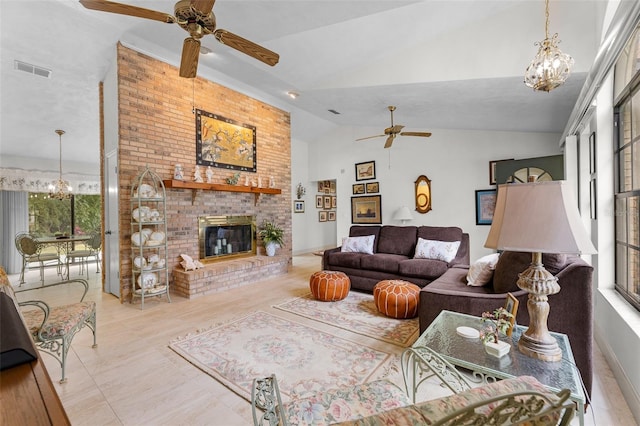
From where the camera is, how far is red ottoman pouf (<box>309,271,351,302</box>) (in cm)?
368

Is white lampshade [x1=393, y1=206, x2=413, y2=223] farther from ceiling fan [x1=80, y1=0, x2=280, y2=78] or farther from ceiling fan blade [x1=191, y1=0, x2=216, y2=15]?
ceiling fan blade [x1=191, y1=0, x2=216, y2=15]

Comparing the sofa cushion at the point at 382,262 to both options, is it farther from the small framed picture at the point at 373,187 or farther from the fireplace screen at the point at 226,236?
the small framed picture at the point at 373,187

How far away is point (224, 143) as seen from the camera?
5035 mm

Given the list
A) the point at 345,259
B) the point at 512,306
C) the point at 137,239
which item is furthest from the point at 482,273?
the point at 137,239

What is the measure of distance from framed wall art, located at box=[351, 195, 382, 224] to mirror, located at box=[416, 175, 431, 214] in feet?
3.10

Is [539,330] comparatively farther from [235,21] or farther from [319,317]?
[235,21]

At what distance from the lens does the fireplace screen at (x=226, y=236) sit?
4734 mm

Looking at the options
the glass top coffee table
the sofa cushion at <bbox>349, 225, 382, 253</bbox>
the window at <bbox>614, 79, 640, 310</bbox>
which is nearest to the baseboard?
the window at <bbox>614, 79, 640, 310</bbox>

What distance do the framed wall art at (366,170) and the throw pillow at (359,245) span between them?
2690 millimetres

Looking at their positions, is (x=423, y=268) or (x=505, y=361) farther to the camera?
(x=423, y=268)

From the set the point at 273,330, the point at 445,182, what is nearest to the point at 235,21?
the point at 273,330

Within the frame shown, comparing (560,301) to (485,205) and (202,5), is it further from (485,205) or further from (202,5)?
(485,205)

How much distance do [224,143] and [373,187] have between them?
366cm

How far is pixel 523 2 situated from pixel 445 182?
3504 millimetres
